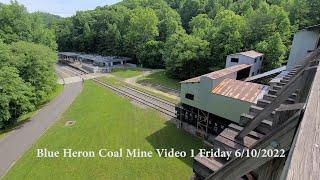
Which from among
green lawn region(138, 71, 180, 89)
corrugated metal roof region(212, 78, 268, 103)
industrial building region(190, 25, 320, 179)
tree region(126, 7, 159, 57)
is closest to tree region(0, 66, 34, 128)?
green lawn region(138, 71, 180, 89)

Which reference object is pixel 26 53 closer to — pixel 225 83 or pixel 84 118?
pixel 84 118

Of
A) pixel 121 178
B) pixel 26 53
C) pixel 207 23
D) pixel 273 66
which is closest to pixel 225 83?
pixel 121 178

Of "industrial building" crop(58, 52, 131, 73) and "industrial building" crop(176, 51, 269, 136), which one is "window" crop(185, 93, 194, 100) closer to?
"industrial building" crop(176, 51, 269, 136)

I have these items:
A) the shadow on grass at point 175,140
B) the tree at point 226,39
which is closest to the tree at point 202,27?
the tree at point 226,39

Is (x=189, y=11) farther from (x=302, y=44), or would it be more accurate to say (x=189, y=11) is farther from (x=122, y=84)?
(x=302, y=44)

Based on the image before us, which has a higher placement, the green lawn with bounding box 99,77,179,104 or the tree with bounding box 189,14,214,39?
the tree with bounding box 189,14,214,39
